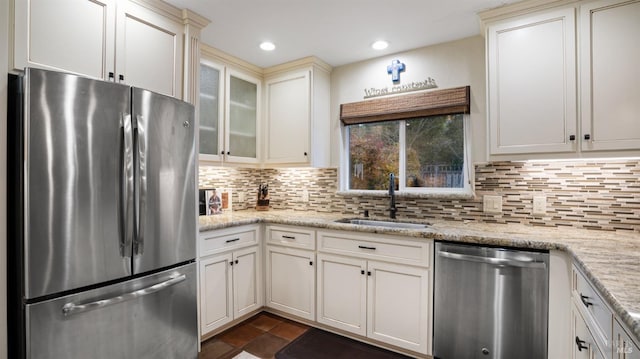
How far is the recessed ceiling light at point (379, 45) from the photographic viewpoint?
104 inches

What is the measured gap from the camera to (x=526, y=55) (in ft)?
6.85

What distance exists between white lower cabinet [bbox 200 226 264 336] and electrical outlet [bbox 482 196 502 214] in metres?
1.88

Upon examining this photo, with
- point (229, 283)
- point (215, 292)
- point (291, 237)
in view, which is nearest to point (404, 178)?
point (291, 237)

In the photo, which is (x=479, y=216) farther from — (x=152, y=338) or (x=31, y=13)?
(x=31, y=13)

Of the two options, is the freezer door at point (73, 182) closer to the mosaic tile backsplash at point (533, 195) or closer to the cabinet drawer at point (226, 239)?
the cabinet drawer at point (226, 239)

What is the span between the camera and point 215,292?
2.43 meters

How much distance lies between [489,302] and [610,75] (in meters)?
1.49

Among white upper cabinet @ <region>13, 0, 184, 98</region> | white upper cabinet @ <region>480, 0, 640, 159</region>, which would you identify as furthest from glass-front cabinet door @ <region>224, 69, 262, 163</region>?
white upper cabinet @ <region>480, 0, 640, 159</region>

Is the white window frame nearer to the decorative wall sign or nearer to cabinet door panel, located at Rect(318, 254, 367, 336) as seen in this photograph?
the decorative wall sign

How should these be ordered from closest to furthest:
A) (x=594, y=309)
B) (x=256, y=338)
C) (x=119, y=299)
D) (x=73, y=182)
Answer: (x=594, y=309), (x=73, y=182), (x=119, y=299), (x=256, y=338)

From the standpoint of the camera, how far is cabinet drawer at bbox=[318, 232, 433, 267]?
6.98 ft

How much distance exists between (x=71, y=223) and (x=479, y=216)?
8.57 feet

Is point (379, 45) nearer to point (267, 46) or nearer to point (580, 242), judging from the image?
point (267, 46)

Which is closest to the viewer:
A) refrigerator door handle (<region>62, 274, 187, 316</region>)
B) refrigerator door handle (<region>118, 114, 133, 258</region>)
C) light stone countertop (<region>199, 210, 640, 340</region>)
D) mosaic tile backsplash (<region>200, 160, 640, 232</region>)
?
light stone countertop (<region>199, 210, 640, 340</region>)
